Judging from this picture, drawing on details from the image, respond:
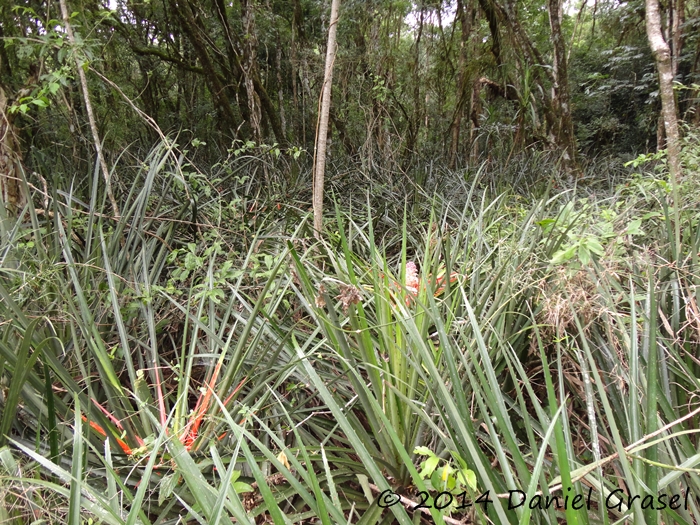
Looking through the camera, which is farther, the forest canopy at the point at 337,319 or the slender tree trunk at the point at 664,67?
the slender tree trunk at the point at 664,67

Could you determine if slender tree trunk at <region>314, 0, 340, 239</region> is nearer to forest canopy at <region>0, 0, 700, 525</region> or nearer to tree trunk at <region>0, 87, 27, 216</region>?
forest canopy at <region>0, 0, 700, 525</region>

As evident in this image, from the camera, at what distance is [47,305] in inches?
54.1

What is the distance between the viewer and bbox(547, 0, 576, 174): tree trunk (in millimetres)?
4121

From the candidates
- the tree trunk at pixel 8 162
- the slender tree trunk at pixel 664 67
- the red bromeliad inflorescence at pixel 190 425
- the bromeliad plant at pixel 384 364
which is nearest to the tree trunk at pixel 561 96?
the slender tree trunk at pixel 664 67

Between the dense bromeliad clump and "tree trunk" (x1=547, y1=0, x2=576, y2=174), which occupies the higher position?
"tree trunk" (x1=547, y1=0, x2=576, y2=174)

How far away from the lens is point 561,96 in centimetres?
429

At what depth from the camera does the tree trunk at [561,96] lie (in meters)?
4.12

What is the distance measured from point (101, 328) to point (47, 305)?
0.60 ft

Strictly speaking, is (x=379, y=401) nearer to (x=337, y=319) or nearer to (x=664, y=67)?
(x=337, y=319)

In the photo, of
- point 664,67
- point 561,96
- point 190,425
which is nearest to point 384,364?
point 190,425

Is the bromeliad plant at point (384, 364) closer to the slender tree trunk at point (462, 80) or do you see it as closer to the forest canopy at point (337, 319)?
the forest canopy at point (337, 319)

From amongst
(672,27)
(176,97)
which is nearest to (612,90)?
(672,27)

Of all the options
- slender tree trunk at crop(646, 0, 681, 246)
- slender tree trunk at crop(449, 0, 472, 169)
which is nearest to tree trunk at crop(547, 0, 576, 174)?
slender tree trunk at crop(449, 0, 472, 169)

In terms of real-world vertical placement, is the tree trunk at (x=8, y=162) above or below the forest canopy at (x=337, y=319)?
above
